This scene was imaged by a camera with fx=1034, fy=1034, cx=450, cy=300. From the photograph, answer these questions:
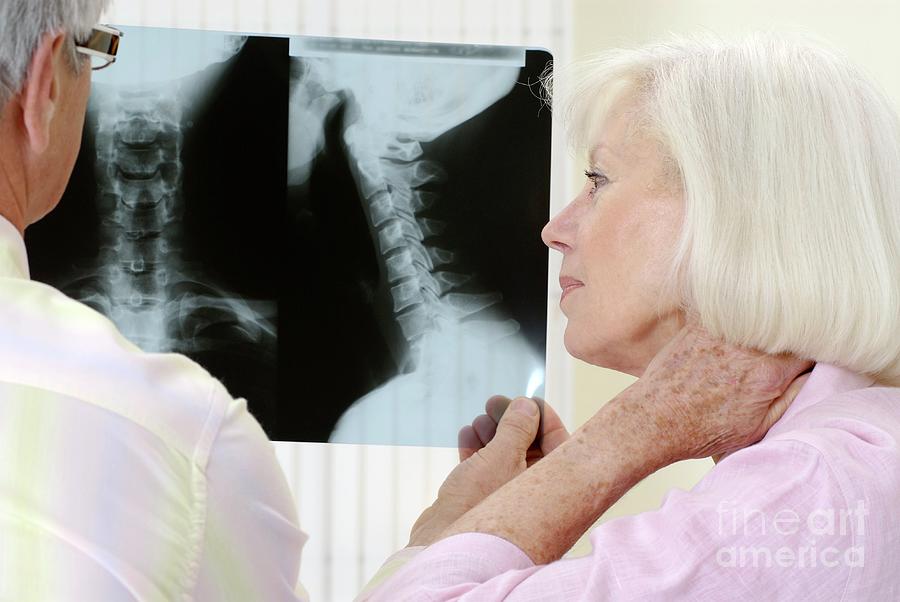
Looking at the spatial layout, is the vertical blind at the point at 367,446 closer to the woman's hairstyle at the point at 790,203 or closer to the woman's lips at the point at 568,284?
the woman's lips at the point at 568,284

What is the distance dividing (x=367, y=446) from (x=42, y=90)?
1104 millimetres

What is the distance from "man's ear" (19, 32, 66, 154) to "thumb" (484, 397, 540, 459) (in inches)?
33.3

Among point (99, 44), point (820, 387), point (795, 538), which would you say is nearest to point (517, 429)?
point (820, 387)

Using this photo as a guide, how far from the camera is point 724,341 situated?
3.45ft

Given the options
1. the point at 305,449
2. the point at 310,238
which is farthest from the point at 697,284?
the point at 305,449

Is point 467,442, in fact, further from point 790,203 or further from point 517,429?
point 790,203

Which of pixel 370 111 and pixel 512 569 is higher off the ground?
pixel 370 111

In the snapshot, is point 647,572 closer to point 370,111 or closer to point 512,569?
point 512,569

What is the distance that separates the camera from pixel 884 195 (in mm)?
1045

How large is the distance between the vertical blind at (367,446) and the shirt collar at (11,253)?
0.98 m

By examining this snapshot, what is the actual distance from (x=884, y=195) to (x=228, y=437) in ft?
2.31

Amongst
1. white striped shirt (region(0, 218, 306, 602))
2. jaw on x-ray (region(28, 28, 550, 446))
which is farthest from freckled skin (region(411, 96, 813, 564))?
jaw on x-ray (region(28, 28, 550, 446))

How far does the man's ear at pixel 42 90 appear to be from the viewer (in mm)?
822

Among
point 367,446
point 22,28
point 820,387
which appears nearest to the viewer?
point 22,28
